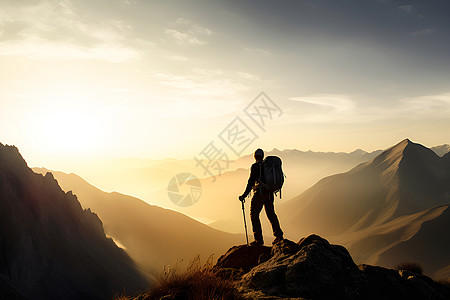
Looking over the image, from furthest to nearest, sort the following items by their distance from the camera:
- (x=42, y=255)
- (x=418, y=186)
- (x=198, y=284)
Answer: (x=418, y=186) → (x=42, y=255) → (x=198, y=284)

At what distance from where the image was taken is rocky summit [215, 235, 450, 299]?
598cm

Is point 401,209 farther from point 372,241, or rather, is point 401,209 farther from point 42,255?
point 42,255

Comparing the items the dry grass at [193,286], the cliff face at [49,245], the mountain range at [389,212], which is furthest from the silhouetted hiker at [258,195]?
the mountain range at [389,212]

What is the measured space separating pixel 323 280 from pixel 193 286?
2742 mm

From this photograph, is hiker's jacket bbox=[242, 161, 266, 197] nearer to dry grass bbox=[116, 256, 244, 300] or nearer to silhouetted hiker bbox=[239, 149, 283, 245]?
silhouetted hiker bbox=[239, 149, 283, 245]

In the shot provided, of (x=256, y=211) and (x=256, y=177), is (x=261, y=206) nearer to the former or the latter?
(x=256, y=211)

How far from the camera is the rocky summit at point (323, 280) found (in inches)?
236

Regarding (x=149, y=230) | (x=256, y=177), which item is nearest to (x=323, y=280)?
(x=256, y=177)

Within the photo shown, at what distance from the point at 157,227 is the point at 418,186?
5779 inches

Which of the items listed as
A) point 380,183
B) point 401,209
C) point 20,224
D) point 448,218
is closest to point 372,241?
point 448,218

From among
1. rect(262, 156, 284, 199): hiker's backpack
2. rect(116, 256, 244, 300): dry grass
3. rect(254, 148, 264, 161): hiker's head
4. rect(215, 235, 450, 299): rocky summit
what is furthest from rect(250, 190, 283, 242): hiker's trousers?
rect(116, 256, 244, 300): dry grass

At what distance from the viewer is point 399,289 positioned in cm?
655

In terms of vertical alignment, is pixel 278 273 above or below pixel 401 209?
above

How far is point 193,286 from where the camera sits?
5137mm
